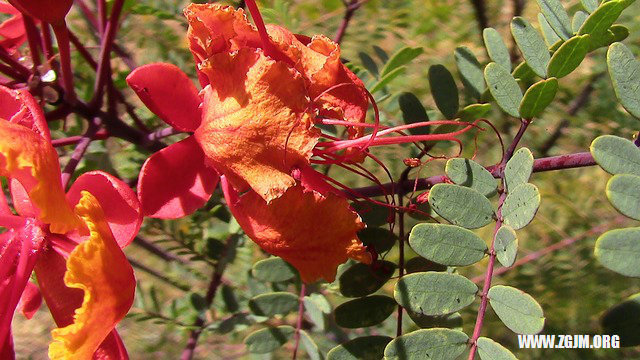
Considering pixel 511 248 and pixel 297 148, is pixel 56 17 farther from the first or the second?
pixel 511 248

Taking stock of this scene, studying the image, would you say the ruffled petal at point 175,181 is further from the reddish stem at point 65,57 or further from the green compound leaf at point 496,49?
the green compound leaf at point 496,49

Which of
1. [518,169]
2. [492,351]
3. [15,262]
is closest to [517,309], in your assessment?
[492,351]

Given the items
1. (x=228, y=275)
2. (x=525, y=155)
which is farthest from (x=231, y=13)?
(x=228, y=275)

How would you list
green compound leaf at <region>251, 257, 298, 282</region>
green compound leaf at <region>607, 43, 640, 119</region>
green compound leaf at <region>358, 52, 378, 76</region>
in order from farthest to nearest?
green compound leaf at <region>358, 52, 378, 76</region>, green compound leaf at <region>251, 257, 298, 282</region>, green compound leaf at <region>607, 43, 640, 119</region>

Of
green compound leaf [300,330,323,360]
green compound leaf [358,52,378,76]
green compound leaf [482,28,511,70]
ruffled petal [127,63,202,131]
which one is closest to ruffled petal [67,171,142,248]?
ruffled petal [127,63,202,131]

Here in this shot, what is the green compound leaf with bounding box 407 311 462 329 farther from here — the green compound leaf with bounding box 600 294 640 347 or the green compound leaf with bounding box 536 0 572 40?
the green compound leaf with bounding box 536 0 572 40
